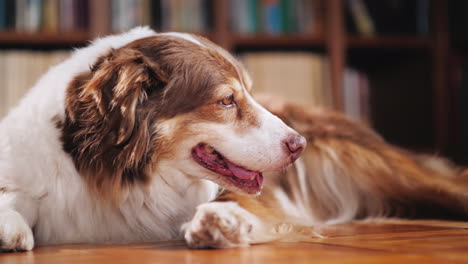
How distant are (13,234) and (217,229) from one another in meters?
0.43

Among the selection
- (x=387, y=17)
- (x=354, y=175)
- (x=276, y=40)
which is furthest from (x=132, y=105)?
(x=387, y=17)

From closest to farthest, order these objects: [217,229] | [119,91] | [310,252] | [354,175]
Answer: [310,252] → [217,229] → [119,91] → [354,175]

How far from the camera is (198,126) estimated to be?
1.38 metres

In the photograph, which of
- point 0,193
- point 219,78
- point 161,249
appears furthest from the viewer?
point 219,78

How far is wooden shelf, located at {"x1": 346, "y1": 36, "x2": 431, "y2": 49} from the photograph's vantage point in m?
3.04

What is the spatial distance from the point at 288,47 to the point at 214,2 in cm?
48

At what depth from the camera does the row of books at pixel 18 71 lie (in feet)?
9.41

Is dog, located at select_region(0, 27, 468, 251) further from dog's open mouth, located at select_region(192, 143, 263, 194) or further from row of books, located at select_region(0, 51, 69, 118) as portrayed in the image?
row of books, located at select_region(0, 51, 69, 118)

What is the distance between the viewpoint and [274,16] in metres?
3.04

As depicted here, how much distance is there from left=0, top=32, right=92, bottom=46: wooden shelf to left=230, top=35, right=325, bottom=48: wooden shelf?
0.77 metres

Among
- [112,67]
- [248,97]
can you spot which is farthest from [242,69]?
[112,67]

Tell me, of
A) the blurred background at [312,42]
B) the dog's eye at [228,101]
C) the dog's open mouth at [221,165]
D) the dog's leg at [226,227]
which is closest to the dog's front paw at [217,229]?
the dog's leg at [226,227]

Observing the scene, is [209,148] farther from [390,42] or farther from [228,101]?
[390,42]

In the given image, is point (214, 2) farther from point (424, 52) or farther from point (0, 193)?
point (0, 193)
